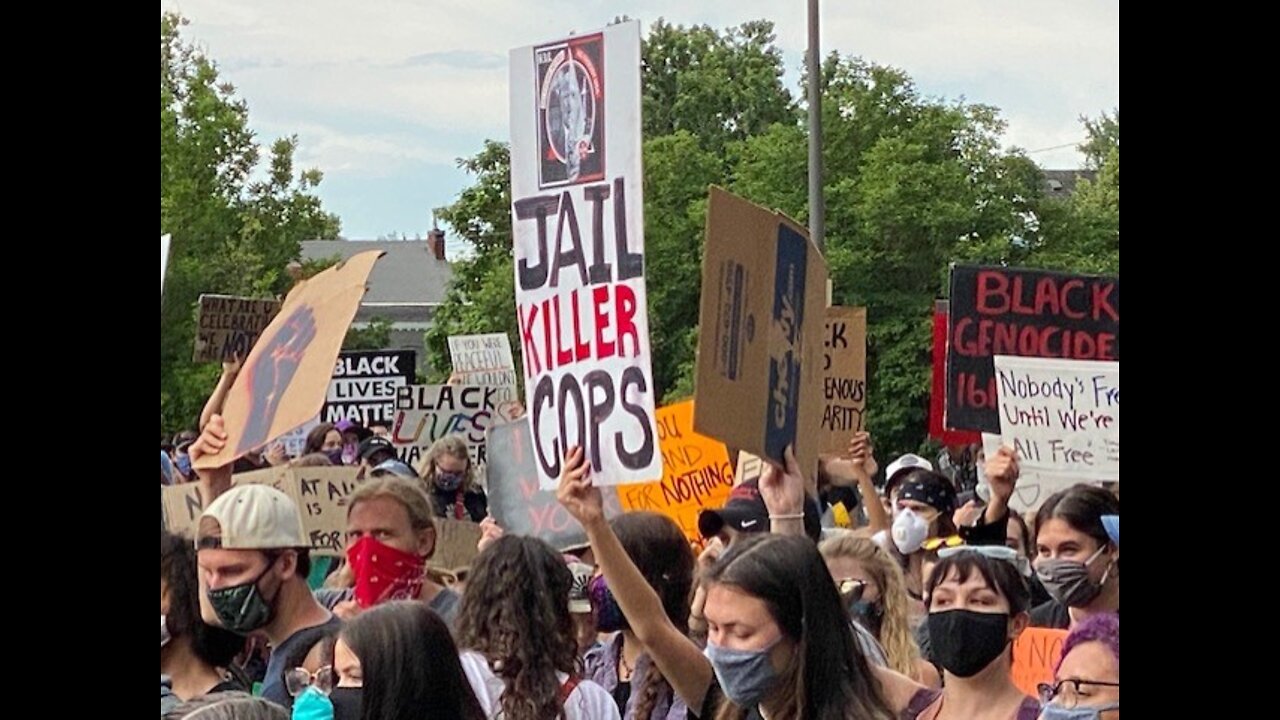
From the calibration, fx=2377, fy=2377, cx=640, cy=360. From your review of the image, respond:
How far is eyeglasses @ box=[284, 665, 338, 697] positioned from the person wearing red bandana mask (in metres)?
0.70

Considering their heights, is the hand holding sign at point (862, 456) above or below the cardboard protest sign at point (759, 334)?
below

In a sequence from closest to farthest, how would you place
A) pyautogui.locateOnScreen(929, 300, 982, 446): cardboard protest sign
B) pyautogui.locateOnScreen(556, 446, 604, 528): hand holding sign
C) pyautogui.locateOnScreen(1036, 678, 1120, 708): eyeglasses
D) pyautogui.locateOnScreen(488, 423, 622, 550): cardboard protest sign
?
pyautogui.locateOnScreen(1036, 678, 1120, 708): eyeglasses < pyautogui.locateOnScreen(556, 446, 604, 528): hand holding sign < pyautogui.locateOnScreen(488, 423, 622, 550): cardboard protest sign < pyautogui.locateOnScreen(929, 300, 982, 446): cardboard protest sign

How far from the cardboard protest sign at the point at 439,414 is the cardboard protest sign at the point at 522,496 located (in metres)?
5.64

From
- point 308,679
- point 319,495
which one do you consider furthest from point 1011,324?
point 308,679

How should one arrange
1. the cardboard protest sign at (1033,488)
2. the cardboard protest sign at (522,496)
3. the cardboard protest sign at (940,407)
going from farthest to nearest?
the cardboard protest sign at (940,407) < the cardboard protest sign at (1033,488) < the cardboard protest sign at (522,496)

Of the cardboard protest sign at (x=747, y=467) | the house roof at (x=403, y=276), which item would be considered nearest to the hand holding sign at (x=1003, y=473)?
the cardboard protest sign at (x=747, y=467)

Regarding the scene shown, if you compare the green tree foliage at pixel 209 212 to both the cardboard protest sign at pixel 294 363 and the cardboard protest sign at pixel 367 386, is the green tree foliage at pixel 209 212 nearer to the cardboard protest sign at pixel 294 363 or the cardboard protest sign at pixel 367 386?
the cardboard protest sign at pixel 367 386

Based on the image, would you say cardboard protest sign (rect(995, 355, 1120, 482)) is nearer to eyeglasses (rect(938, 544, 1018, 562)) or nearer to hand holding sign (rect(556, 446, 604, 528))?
eyeglasses (rect(938, 544, 1018, 562))

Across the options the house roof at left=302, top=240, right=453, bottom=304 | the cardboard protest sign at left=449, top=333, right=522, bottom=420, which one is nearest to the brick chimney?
the house roof at left=302, top=240, right=453, bottom=304

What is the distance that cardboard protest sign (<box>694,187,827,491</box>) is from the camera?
242 inches

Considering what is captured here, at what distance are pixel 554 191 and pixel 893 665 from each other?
1.54 metres

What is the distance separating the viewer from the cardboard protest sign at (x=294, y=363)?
7.15m
